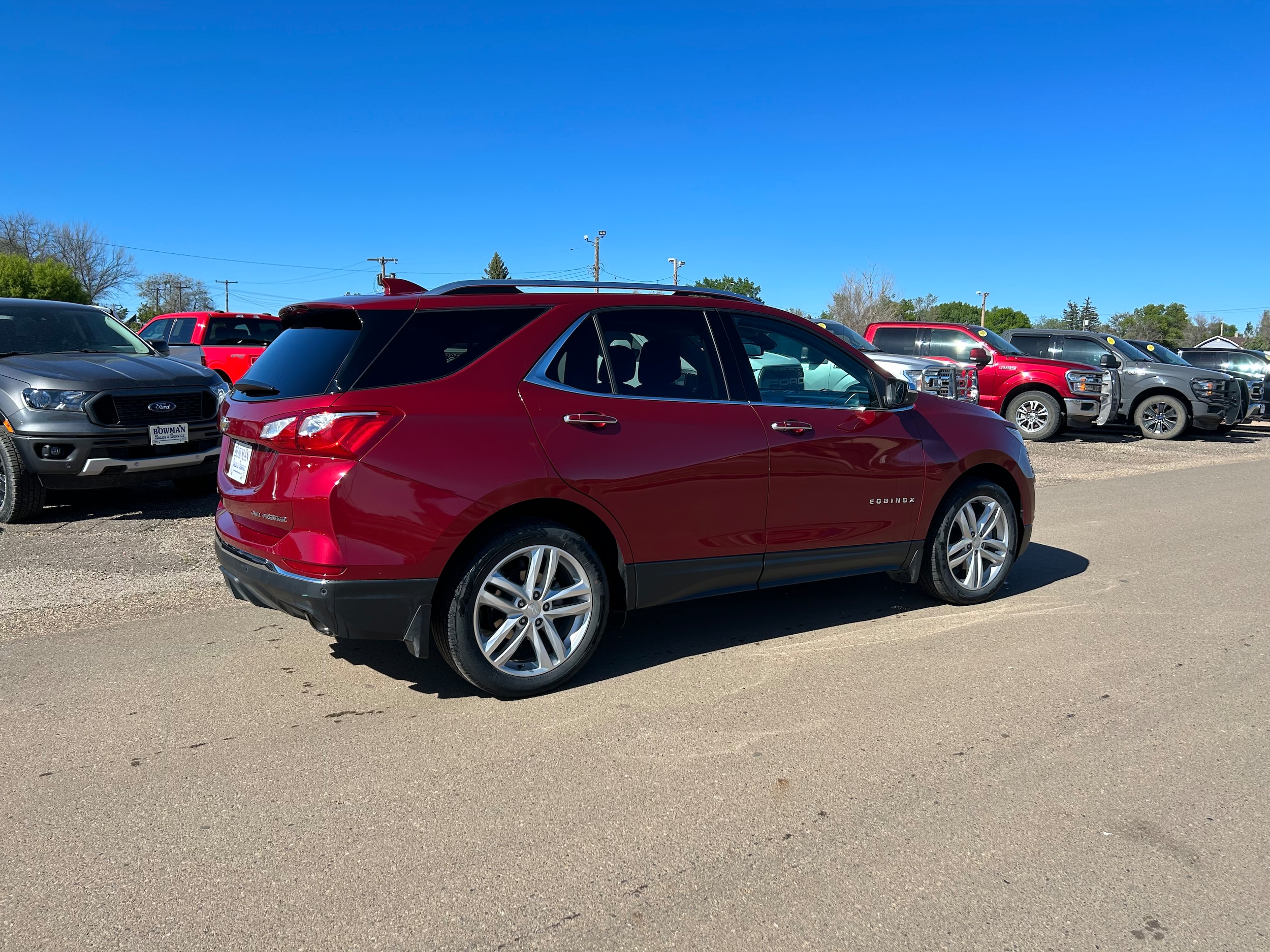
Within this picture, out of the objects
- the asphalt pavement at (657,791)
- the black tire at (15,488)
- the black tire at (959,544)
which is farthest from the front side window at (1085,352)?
the black tire at (15,488)

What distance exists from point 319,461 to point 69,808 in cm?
142

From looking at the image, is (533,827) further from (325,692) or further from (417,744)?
(325,692)

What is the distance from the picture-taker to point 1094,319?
412 feet

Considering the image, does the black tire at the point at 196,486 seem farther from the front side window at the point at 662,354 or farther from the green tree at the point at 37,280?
the green tree at the point at 37,280

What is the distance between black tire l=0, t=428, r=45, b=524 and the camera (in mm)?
7105

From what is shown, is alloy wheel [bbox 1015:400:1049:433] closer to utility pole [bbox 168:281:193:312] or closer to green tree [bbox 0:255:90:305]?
green tree [bbox 0:255:90:305]

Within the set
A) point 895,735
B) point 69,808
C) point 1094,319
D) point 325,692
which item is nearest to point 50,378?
point 325,692

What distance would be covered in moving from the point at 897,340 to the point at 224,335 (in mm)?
11663

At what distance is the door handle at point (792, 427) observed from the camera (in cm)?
455

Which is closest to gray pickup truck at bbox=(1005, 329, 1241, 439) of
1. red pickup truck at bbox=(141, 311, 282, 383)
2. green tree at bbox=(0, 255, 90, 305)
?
red pickup truck at bbox=(141, 311, 282, 383)

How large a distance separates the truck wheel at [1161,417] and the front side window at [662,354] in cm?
1642

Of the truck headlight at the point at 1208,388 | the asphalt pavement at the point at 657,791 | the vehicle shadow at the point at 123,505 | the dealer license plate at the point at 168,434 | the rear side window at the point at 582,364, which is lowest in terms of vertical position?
the asphalt pavement at the point at 657,791

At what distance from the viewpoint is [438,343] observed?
382 centimetres

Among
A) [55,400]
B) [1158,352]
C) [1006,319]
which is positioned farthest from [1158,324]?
[55,400]
